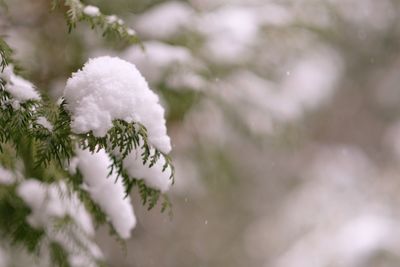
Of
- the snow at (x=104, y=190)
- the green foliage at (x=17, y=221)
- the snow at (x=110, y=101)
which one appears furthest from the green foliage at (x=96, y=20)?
the green foliage at (x=17, y=221)

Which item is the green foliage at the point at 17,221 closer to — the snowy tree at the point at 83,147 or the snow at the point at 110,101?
the snowy tree at the point at 83,147

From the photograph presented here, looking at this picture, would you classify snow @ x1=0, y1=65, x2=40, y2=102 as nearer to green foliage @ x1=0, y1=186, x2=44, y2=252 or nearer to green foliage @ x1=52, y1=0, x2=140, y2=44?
green foliage @ x1=52, y1=0, x2=140, y2=44

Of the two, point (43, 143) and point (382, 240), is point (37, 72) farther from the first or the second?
point (382, 240)

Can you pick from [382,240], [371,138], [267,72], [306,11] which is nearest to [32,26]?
[267,72]

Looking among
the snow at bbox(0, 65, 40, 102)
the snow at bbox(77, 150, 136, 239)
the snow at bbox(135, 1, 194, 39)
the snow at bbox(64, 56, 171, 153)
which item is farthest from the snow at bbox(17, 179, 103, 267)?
the snow at bbox(135, 1, 194, 39)

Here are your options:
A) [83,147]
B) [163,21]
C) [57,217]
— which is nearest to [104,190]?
[57,217]

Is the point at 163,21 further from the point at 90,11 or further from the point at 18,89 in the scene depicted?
the point at 18,89
